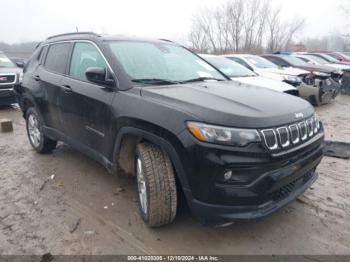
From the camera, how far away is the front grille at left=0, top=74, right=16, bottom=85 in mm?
8852

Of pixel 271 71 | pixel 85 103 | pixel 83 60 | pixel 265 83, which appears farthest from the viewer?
pixel 271 71

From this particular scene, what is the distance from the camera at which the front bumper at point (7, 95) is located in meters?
8.86

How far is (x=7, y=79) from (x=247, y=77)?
23.4ft

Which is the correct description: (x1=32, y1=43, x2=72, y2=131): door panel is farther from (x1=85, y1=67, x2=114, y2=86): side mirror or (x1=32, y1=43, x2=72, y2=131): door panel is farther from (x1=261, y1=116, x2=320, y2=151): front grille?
(x1=261, y1=116, x2=320, y2=151): front grille

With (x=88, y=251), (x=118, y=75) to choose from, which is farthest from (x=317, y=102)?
(x=88, y=251)

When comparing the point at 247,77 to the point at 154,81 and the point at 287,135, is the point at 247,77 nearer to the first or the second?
the point at 154,81

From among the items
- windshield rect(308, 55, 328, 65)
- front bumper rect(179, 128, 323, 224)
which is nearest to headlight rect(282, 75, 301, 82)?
front bumper rect(179, 128, 323, 224)

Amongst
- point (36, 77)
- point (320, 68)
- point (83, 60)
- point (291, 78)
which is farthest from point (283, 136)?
point (320, 68)

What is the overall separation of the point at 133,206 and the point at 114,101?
46.1 inches

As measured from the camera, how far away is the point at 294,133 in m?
2.45

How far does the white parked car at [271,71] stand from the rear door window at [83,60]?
18.4 feet

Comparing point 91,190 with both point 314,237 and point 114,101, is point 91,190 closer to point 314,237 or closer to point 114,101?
point 114,101

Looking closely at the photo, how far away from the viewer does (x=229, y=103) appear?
2469mm

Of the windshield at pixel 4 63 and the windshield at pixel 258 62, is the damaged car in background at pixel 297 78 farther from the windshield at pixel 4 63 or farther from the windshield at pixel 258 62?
the windshield at pixel 4 63
